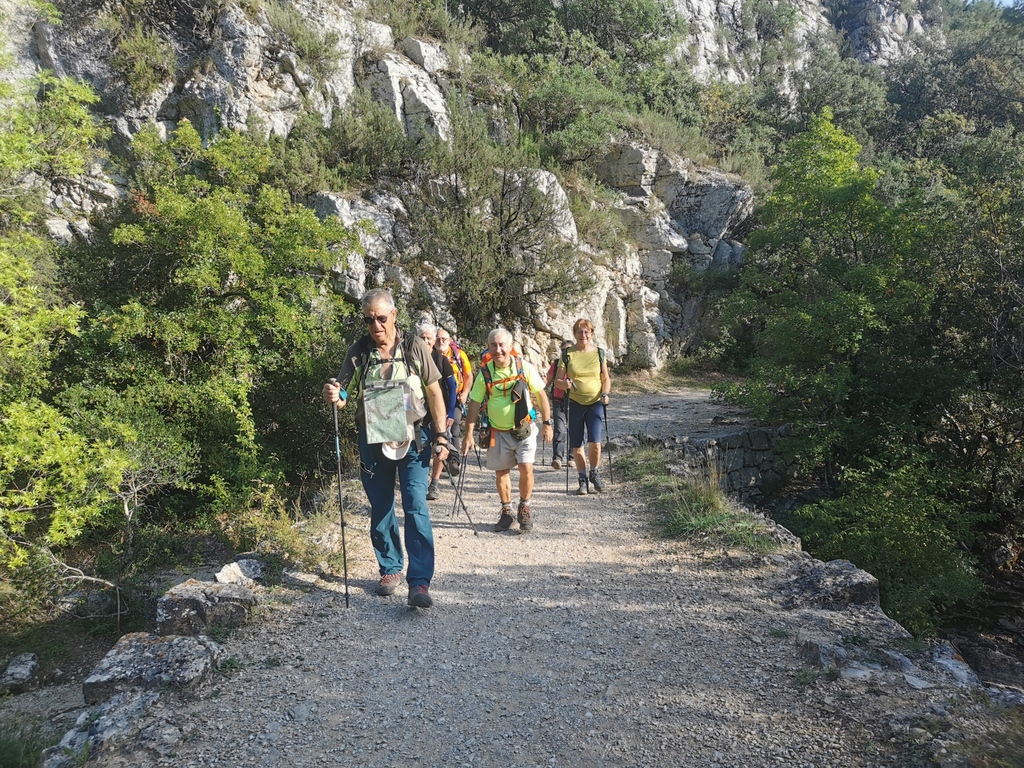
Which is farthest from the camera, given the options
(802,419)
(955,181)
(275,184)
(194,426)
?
(955,181)

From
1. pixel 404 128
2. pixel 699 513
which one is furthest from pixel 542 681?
pixel 404 128

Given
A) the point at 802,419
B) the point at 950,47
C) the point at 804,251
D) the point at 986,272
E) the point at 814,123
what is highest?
the point at 950,47

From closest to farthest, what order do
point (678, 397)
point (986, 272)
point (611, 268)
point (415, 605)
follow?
point (415, 605) < point (986, 272) < point (678, 397) < point (611, 268)

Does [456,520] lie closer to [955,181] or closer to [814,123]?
[814,123]

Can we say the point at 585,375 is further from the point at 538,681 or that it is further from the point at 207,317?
the point at 207,317

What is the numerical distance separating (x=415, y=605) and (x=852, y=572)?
Result: 314 centimetres

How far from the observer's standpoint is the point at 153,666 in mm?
3207

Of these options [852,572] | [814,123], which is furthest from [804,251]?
[852,572]

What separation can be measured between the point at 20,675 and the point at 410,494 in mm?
3639

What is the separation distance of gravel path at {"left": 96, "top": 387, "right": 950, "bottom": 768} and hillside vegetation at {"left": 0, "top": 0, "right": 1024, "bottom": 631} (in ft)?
6.82

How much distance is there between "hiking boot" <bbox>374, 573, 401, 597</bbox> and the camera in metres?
4.30

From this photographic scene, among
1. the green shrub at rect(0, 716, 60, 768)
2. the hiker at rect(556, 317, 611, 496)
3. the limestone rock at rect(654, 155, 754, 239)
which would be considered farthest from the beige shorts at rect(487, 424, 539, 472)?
the limestone rock at rect(654, 155, 754, 239)

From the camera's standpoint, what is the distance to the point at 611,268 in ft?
57.0

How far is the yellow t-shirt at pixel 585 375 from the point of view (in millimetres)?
6238
